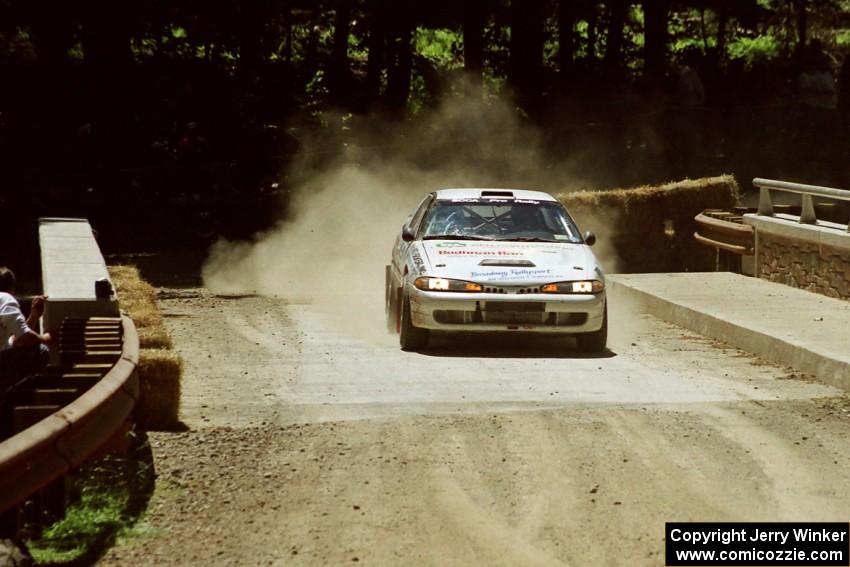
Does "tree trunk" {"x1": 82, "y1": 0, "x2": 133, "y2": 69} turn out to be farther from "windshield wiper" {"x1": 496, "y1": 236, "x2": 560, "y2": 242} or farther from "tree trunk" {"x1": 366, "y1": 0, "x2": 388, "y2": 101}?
"windshield wiper" {"x1": 496, "y1": 236, "x2": 560, "y2": 242}

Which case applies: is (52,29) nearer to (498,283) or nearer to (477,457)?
(498,283)

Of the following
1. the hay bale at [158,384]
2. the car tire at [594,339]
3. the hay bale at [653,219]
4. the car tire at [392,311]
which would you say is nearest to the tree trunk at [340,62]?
the hay bale at [653,219]

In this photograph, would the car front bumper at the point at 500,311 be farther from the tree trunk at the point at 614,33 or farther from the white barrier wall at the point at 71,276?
the tree trunk at the point at 614,33

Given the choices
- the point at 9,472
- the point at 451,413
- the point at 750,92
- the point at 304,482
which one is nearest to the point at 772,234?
the point at 451,413

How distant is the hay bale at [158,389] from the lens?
980cm

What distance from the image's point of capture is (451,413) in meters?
10.5

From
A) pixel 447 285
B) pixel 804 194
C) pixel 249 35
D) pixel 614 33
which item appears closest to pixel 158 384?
pixel 447 285

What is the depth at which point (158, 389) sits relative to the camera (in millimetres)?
A: 9891

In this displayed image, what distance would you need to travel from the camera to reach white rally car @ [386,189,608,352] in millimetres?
13766

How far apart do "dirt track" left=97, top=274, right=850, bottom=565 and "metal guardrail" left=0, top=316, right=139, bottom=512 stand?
62cm

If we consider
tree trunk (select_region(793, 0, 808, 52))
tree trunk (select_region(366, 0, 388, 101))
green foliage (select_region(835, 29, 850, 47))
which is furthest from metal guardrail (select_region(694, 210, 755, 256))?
green foliage (select_region(835, 29, 850, 47))

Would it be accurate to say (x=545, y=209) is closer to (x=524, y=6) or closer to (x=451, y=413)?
(x=451, y=413)

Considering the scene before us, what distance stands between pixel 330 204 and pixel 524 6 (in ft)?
39.9

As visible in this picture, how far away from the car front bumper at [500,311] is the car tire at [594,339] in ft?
0.94
